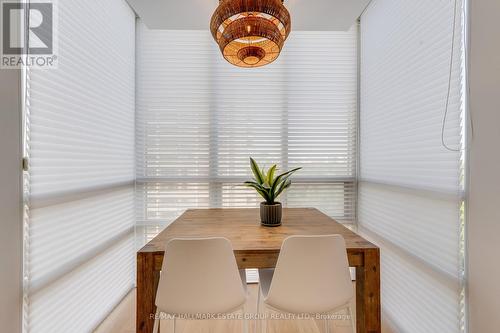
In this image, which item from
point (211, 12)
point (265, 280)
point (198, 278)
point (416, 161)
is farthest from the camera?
point (211, 12)

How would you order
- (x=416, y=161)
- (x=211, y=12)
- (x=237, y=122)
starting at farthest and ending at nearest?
(x=237, y=122), (x=211, y=12), (x=416, y=161)

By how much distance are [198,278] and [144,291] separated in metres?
0.32

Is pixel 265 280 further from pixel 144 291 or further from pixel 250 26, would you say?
pixel 250 26

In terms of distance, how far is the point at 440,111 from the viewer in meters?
1.62

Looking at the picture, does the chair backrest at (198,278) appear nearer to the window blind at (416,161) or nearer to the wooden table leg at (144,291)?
the wooden table leg at (144,291)

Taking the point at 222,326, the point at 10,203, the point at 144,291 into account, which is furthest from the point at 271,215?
the point at 10,203

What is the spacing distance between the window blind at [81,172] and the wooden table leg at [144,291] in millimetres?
644

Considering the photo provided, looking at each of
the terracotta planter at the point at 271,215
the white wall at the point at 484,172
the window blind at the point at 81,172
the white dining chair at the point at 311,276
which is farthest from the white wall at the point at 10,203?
the white wall at the point at 484,172

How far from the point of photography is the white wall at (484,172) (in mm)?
1216

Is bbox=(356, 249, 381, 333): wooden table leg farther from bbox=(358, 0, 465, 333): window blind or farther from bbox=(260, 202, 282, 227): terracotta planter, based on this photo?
bbox=(260, 202, 282, 227): terracotta planter

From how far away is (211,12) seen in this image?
2432 mm

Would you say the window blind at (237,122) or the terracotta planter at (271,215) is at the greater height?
the window blind at (237,122)

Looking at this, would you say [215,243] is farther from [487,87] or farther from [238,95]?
[238,95]

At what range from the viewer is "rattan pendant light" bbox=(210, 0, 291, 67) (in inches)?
55.4
